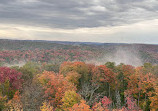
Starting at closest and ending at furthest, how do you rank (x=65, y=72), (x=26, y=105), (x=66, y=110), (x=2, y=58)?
(x=26, y=105), (x=66, y=110), (x=65, y=72), (x=2, y=58)

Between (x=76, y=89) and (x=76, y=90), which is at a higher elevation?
(x=76, y=89)

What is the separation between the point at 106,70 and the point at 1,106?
104ft

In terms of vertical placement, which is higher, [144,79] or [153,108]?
[144,79]

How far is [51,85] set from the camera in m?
36.3

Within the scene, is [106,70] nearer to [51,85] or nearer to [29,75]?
[51,85]

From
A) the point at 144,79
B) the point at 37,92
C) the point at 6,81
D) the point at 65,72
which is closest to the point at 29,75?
the point at 6,81

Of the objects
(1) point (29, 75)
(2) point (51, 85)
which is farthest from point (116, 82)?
(1) point (29, 75)

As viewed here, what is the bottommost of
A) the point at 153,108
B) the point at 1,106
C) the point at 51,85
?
the point at 153,108

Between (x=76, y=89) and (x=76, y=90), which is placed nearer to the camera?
(x=76, y=89)

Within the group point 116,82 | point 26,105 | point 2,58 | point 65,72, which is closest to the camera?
point 26,105

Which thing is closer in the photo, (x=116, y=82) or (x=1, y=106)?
(x=1, y=106)

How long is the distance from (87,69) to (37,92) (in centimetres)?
3004

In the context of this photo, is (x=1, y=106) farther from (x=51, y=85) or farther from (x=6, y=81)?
(x=51, y=85)

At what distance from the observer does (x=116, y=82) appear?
48.4 m
